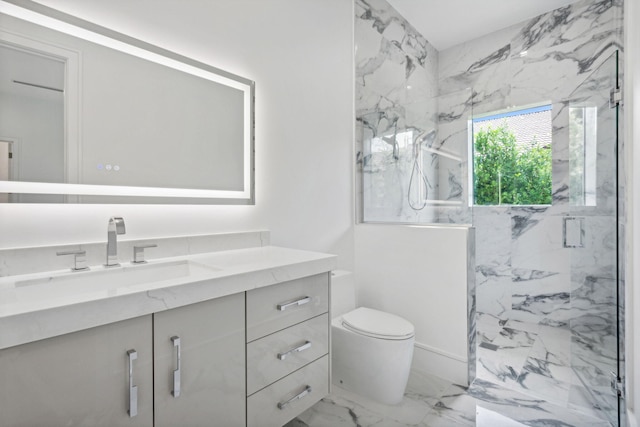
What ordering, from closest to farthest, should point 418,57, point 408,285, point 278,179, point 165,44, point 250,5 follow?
1. point 165,44
2. point 250,5
3. point 278,179
4. point 408,285
5. point 418,57

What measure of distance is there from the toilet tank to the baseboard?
0.53 meters

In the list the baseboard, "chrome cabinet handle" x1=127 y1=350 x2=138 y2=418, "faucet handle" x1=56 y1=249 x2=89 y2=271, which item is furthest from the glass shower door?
"faucet handle" x1=56 y1=249 x2=89 y2=271

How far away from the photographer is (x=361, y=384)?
72.9 inches

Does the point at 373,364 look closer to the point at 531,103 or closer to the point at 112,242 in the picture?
the point at 112,242

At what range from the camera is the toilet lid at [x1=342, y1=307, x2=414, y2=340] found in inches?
68.6

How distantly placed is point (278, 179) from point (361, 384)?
129 centimetres

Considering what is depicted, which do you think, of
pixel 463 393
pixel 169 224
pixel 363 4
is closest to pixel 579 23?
pixel 363 4

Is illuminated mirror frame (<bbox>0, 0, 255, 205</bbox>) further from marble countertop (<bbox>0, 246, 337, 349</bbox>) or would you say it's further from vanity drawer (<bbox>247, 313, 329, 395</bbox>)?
vanity drawer (<bbox>247, 313, 329, 395</bbox>)

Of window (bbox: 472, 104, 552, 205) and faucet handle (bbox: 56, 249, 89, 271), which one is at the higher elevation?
window (bbox: 472, 104, 552, 205)

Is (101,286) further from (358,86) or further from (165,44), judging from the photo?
(358,86)

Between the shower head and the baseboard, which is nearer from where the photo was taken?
the baseboard

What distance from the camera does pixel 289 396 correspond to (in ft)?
4.34

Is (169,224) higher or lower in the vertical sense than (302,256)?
higher

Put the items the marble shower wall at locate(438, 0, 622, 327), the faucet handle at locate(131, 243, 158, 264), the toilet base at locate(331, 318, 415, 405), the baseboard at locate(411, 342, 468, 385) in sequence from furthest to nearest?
the marble shower wall at locate(438, 0, 622, 327) → the baseboard at locate(411, 342, 468, 385) → the toilet base at locate(331, 318, 415, 405) → the faucet handle at locate(131, 243, 158, 264)
